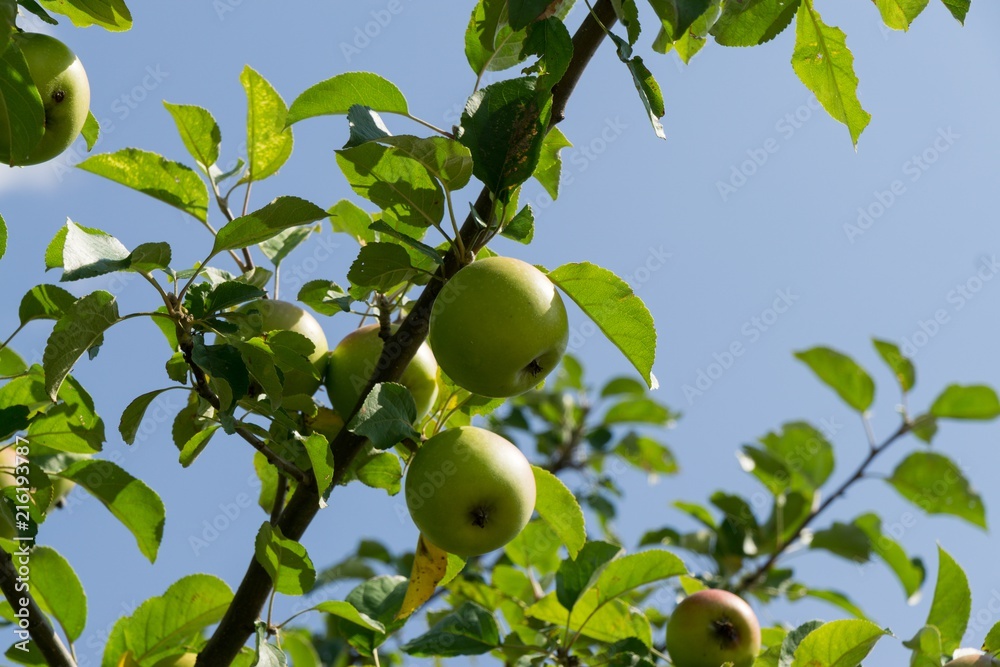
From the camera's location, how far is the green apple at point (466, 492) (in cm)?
189

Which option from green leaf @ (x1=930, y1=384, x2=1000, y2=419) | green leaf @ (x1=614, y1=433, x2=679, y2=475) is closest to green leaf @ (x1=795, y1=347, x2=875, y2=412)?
green leaf @ (x1=930, y1=384, x2=1000, y2=419)

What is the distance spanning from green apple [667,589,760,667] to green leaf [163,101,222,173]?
1738mm

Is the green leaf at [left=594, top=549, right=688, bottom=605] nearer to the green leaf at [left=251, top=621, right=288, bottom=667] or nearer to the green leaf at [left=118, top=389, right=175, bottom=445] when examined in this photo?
the green leaf at [left=251, top=621, right=288, bottom=667]

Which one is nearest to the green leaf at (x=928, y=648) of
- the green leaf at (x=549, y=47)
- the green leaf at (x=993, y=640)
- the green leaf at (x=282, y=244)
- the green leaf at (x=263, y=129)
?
the green leaf at (x=993, y=640)

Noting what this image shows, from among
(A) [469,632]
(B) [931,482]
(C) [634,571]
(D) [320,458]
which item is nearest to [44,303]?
(D) [320,458]

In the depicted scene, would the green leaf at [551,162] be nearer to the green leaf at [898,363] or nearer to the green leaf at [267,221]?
the green leaf at [267,221]

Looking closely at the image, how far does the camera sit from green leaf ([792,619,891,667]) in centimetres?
187

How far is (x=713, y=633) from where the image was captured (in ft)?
7.93

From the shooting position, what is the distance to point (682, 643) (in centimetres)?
245

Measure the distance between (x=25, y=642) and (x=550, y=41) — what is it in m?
1.83

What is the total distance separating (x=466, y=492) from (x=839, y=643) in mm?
818

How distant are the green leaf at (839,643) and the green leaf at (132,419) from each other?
1.42 meters

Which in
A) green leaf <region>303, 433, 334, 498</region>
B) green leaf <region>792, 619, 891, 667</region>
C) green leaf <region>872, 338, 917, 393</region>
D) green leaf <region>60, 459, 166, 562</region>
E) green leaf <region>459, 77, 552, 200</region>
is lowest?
green leaf <region>60, 459, 166, 562</region>

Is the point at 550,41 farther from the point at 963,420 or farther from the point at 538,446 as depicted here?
the point at 538,446
